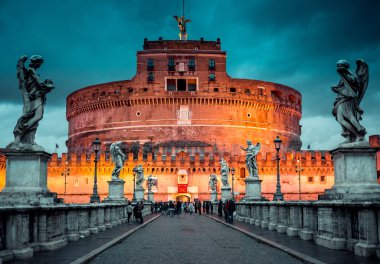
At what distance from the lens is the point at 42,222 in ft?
30.9

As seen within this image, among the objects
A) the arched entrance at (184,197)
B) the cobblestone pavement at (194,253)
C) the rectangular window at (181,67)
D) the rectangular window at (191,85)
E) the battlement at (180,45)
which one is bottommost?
the cobblestone pavement at (194,253)

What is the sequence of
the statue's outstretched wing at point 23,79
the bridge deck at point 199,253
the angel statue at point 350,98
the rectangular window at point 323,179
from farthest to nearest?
the rectangular window at point 323,179
the statue's outstretched wing at point 23,79
the angel statue at point 350,98
the bridge deck at point 199,253

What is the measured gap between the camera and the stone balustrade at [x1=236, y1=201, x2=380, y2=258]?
8.04 m

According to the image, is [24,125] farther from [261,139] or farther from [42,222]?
[261,139]

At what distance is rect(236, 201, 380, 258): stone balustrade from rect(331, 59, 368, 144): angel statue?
4.87ft

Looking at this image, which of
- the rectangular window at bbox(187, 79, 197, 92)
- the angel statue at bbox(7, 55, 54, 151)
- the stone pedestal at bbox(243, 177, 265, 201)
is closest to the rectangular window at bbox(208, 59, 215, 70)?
the rectangular window at bbox(187, 79, 197, 92)

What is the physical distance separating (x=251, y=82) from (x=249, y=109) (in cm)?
422

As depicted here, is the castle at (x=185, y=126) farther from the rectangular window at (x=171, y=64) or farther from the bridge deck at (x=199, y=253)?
the bridge deck at (x=199, y=253)

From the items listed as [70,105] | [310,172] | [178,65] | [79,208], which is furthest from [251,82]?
[79,208]

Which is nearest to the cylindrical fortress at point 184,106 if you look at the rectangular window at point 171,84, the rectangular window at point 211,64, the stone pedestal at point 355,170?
the rectangular window at point 211,64

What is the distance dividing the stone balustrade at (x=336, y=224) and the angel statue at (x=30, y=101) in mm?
5663

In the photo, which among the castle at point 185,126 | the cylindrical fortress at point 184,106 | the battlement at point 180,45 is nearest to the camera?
the castle at point 185,126

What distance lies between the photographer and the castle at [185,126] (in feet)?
218

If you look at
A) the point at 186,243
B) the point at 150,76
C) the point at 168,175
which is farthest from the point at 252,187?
the point at 150,76
